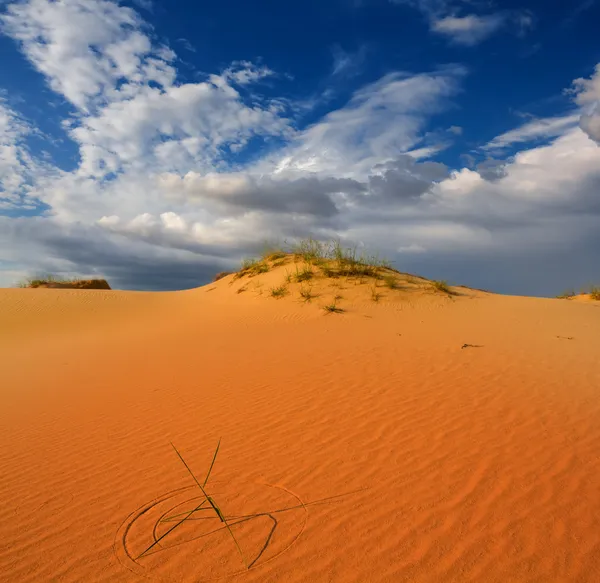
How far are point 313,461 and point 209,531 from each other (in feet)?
4.10

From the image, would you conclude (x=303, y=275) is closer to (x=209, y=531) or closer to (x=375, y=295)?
(x=375, y=295)

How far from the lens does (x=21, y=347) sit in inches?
453

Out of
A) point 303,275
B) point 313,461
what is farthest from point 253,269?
point 313,461

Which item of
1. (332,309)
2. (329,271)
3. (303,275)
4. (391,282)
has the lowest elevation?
(332,309)

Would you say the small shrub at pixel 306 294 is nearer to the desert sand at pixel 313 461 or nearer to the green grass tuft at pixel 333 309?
the green grass tuft at pixel 333 309

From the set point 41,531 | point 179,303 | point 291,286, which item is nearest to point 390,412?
point 41,531

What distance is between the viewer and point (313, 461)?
3994 mm

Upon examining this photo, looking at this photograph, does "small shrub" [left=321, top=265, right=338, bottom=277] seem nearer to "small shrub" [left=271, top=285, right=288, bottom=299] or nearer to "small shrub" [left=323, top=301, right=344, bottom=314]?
"small shrub" [left=271, top=285, right=288, bottom=299]

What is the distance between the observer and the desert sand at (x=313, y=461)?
2.76 metres

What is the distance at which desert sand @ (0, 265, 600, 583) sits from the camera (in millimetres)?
2760

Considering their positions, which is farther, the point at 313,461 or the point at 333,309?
the point at 333,309

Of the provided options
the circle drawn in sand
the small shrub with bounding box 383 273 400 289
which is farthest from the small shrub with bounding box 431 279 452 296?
the circle drawn in sand

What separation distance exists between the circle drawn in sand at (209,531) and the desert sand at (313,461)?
16mm

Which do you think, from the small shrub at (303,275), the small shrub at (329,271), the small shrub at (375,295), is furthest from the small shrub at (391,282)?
the small shrub at (303,275)
